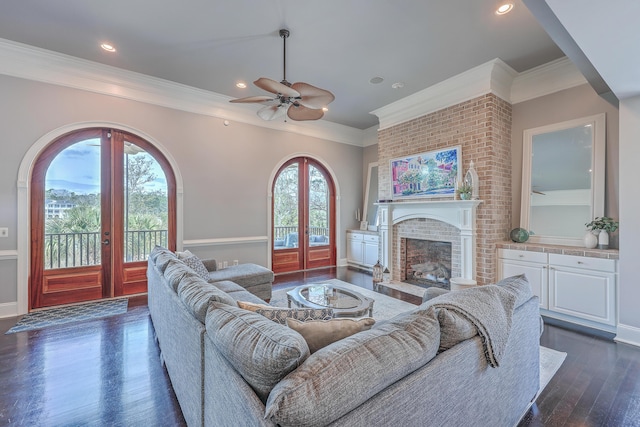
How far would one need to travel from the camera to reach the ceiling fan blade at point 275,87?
8.33ft

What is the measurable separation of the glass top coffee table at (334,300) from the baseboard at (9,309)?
11.5ft

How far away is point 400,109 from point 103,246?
209 inches

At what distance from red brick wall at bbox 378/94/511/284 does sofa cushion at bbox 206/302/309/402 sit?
379 centimetres

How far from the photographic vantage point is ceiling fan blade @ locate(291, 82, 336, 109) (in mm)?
2711

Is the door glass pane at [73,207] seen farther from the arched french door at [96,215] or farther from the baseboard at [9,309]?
the baseboard at [9,309]

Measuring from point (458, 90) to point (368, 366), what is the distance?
14.7ft

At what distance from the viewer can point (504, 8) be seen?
107 inches

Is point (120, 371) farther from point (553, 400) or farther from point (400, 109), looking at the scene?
point (400, 109)

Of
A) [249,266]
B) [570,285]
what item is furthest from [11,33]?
[570,285]

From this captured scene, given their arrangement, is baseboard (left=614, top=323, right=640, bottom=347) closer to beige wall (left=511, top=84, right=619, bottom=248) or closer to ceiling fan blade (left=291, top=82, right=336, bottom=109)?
beige wall (left=511, top=84, right=619, bottom=248)

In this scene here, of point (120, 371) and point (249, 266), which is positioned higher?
point (249, 266)

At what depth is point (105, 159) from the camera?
4.08 metres

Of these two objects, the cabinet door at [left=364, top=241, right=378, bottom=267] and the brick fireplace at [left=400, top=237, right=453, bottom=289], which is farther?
the cabinet door at [left=364, top=241, right=378, bottom=267]

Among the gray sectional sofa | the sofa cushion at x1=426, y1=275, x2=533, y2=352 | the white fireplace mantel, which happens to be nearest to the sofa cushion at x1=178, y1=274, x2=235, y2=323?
the gray sectional sofa
